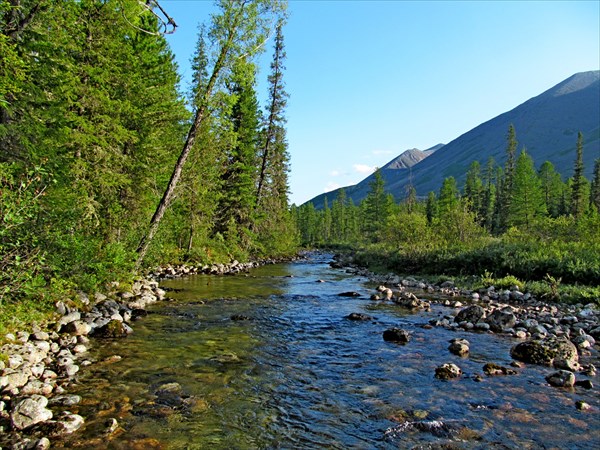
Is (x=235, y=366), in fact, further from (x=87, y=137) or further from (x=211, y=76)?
(x=211, y=76)

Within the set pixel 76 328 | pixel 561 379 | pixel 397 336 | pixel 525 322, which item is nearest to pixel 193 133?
pixel 76 328

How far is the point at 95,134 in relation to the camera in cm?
1395

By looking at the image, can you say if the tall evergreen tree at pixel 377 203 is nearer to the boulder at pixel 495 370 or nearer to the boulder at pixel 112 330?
the boulder at pixel 495 370

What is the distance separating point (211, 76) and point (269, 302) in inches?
383

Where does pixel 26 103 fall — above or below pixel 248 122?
below

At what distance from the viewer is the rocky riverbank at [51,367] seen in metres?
5.11

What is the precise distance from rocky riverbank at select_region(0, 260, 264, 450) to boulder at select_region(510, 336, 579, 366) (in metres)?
8.78

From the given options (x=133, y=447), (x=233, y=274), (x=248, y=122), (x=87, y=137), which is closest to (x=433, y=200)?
(x=248, y=122)

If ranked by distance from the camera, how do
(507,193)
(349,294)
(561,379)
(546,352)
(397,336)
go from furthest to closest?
(507,193), (349,294), (397,336), (546,352), (561,379)

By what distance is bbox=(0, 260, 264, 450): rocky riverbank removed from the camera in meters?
5.11

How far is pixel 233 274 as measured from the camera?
25.2 m

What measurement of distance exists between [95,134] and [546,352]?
15.8m

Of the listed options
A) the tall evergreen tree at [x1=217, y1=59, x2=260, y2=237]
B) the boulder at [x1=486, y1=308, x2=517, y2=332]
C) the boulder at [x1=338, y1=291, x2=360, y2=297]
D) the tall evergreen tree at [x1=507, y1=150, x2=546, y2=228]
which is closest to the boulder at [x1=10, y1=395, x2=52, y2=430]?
the boulder at [x1=486, y1=308, x2=517, y2=332]

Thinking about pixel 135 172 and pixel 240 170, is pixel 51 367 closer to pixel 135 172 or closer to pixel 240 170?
pixel 135 172
